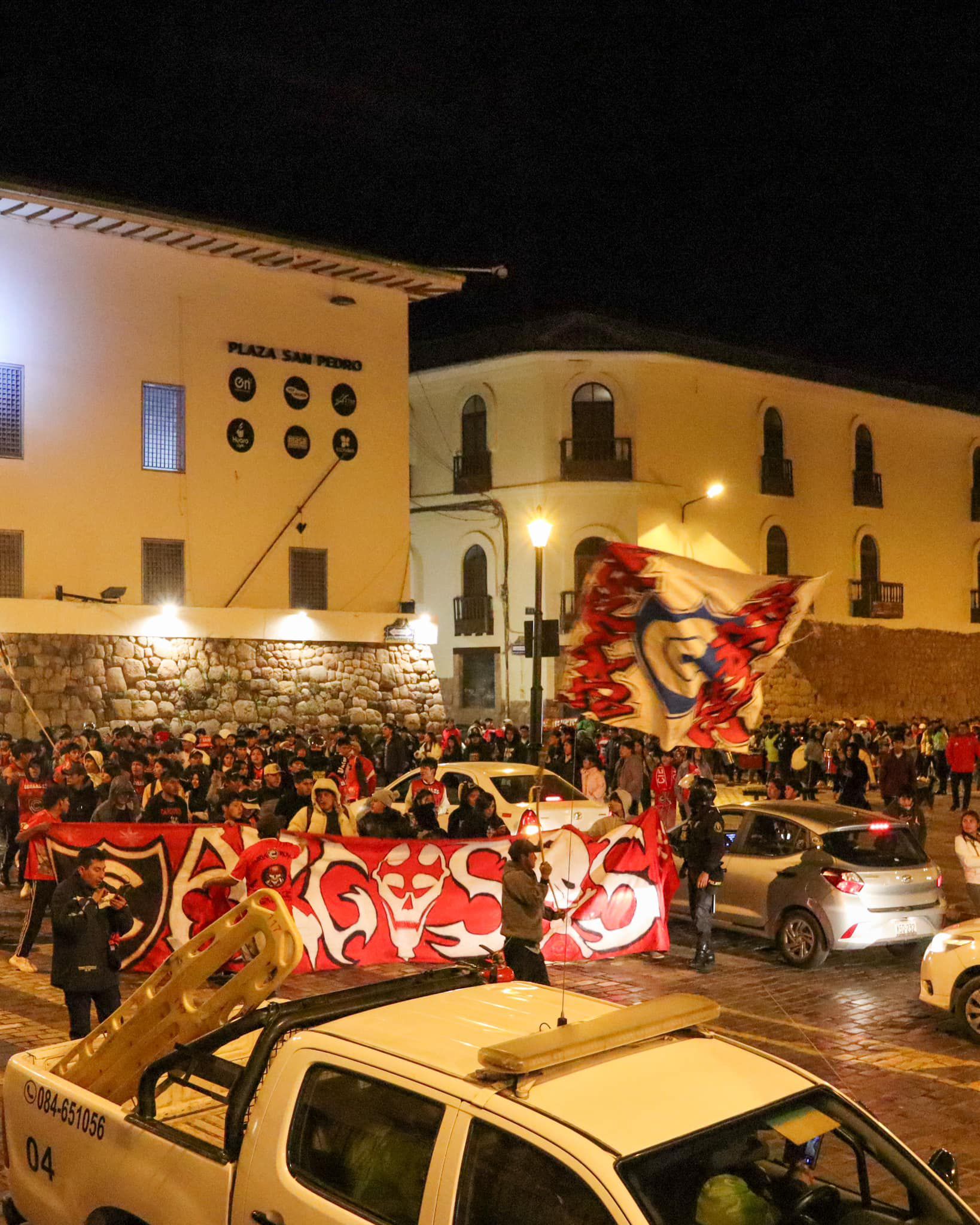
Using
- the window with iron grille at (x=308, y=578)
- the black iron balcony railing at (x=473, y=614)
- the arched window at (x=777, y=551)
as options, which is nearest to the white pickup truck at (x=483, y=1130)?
the window with iron grille at (x=308, y=578)

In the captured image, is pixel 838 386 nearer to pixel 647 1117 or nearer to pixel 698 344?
pixel 698 344

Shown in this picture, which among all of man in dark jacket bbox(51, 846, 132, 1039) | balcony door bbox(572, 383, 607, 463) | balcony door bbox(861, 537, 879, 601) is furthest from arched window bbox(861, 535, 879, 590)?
man in dark jacket bbox(51, 846, 132, 1039)

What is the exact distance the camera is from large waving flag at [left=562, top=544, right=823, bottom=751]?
7.25 m

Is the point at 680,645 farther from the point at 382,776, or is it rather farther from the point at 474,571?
the point at 474,571

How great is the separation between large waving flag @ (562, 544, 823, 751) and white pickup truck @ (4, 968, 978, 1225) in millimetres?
2144

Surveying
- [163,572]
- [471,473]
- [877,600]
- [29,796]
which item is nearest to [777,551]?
[877,600]

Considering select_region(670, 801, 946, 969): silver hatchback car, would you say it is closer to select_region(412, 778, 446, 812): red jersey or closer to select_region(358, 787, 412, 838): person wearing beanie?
select_region(358, 787, 412, 838): person wearing beanie

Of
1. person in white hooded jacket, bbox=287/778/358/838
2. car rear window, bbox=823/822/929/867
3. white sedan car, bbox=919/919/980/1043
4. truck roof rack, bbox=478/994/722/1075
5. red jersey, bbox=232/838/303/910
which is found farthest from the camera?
person in white hooded jacket, bbox=287/778/358/838

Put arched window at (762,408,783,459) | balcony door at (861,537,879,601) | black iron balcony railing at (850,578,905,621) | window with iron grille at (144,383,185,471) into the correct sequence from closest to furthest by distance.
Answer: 1. window with iron grille at (144,383,185,471)
2. arched window at (762,408,783,459)
3. black iron balcony railing at (850,578,905,621)
4. balcony door at (861,537,879,601)

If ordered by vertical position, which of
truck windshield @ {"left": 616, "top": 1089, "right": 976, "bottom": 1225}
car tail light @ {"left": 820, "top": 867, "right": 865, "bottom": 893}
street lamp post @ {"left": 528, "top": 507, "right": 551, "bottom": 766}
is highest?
street lamp post @ {"left": 528, "top": 507, "right": 551, "bottom": 766}

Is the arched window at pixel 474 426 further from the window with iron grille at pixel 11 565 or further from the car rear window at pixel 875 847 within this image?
the car rear window at pixel 875 847

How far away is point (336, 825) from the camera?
14.0 meters

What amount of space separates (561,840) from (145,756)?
9.32m

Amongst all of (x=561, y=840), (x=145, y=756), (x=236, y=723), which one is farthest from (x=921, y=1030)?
(x=236, y=723)
